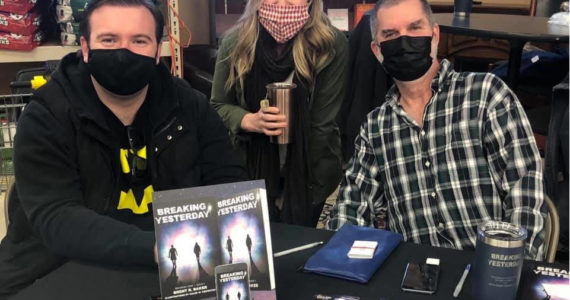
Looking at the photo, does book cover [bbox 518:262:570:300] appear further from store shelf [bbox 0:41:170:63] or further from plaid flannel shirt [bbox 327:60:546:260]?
store shelf [bbox 0:41:170:63]

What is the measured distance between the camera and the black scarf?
2.10 m

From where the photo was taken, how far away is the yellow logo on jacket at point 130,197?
154cm

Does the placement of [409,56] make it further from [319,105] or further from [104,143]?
[104,143]

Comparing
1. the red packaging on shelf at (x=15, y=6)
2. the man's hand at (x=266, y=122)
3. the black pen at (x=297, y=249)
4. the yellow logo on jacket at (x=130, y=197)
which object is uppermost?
the red packaging on shelf at (x=15, y=6)

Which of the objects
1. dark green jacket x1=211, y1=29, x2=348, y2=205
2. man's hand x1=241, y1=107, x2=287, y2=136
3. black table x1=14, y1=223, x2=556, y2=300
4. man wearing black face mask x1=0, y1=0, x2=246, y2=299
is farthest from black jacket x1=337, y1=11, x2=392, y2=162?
black table x1=14, y1=223, x2=556, y2=300

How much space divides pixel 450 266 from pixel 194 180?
0.77 metres

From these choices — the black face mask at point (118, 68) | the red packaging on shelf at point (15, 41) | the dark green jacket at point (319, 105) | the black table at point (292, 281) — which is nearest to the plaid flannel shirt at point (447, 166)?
the black table at point (292, 281)

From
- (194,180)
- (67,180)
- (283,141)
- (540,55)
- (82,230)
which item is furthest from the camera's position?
(540,55)

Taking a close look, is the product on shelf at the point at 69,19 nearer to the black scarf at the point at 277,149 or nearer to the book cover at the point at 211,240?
the black scarf at the point at 277,149

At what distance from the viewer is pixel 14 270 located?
155 cm

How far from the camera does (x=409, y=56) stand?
1705 millimetres

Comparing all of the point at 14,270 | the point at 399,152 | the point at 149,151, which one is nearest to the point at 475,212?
the point at 399,152

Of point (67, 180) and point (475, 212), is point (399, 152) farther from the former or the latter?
point (67, 180)

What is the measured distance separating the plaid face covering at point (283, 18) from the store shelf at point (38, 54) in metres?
1.06
